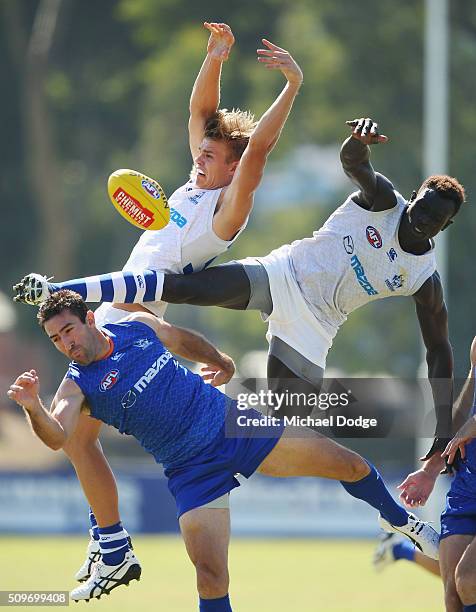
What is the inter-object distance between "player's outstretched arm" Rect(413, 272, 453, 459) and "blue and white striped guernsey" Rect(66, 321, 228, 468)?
1519mm

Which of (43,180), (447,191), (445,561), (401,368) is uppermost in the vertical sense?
(43,180)

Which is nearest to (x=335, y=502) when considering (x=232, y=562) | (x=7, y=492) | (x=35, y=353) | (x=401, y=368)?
(x=232, y=562)

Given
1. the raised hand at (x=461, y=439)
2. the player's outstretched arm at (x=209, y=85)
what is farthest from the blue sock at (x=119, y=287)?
the raised hand at (x=461, y=439)

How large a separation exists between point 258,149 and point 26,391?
6.97 feet

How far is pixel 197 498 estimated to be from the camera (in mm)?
7277

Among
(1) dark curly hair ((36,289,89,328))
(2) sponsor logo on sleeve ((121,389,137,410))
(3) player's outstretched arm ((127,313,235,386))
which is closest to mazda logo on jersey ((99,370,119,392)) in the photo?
(2) sponsor logo on sleeve ((121,389,137,410))

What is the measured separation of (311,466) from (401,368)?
19.1 m

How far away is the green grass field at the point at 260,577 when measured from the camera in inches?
480

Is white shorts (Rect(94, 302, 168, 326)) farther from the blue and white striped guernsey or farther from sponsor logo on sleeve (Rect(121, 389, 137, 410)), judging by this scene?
sponsor logo on sleeve (Rect(121, 389, 137, 410))

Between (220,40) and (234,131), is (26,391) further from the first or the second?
(220,40)

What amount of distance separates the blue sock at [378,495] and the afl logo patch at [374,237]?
1.34 m

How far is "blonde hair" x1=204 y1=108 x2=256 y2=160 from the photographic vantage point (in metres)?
8.08

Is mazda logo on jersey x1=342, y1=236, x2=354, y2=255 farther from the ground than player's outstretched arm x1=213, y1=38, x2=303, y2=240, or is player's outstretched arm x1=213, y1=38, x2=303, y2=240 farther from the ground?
player's outstretched arm x1=213, y1=38, x2=303, y2=240

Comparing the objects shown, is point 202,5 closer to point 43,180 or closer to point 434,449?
point 43,180
